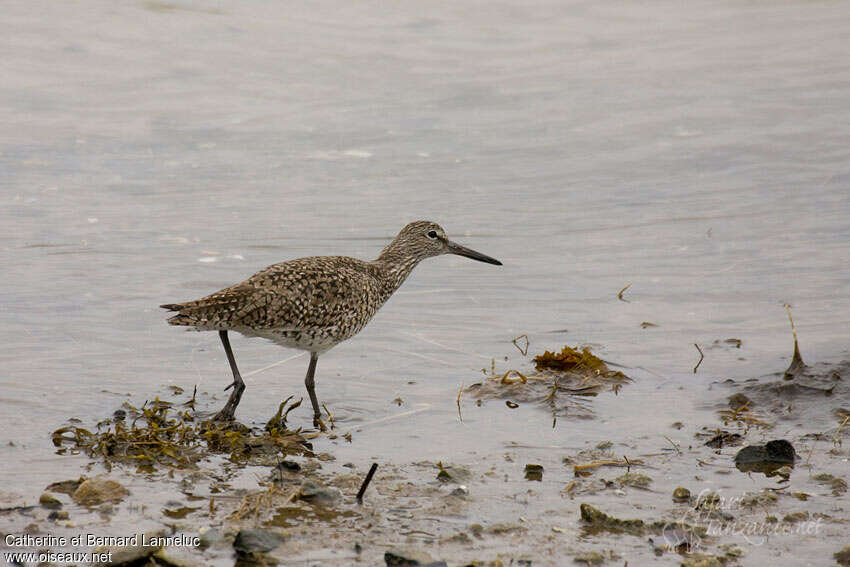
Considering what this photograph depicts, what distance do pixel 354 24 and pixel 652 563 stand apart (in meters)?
14.7

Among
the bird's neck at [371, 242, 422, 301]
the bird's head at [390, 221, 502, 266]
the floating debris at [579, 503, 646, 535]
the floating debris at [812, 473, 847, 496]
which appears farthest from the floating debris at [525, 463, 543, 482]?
the bird's head at [390, 221, 502, 266]

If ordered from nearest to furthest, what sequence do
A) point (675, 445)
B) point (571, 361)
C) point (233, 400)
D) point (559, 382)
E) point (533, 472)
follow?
point (533, 472) < point (675, 445) < point (233, 400) < point (559, 382) < point (571, 361)

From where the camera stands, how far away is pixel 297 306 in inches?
308

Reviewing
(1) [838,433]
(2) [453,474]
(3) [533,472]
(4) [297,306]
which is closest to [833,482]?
(1) [838,433]

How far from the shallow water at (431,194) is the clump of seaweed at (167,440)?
0.20 metres

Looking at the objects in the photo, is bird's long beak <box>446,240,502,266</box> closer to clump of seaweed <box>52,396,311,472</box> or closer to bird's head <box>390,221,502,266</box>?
bird's head <box>390,221,502,266</box>

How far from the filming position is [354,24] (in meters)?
18.8

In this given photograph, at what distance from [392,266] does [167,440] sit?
2.87m

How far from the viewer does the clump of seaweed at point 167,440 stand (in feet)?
21.8

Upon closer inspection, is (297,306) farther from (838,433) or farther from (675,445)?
(838,433)

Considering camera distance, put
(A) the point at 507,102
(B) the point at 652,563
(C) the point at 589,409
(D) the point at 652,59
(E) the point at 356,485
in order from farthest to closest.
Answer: (D) the point at 652,59
(A) the point at 507,102
(C) the point at 589,409
(E) the point at 356,485
(B) the point at 652,563

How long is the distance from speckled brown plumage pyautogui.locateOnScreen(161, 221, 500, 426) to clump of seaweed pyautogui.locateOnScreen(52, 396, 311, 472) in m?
0.36

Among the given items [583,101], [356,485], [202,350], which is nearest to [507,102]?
[583,101]

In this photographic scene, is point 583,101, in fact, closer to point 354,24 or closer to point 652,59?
point 652,59
